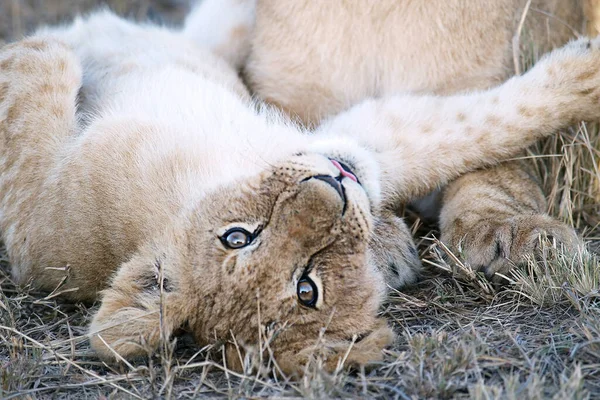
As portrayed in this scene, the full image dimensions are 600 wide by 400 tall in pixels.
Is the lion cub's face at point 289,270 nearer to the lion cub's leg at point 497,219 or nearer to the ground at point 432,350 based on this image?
the ground at point 432,350

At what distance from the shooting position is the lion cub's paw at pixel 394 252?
9.89ft

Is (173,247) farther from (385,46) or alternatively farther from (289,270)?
(385,46)

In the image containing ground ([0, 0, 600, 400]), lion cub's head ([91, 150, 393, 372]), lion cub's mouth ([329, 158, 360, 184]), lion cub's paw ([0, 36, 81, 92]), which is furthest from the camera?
lion cub's paw ([0, 36, 81, 92])

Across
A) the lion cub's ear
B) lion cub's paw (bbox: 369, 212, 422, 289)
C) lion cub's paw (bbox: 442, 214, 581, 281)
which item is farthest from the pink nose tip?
the lion cub's ear

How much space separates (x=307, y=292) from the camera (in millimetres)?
2541

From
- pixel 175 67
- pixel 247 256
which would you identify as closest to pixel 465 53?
pixel 175 67

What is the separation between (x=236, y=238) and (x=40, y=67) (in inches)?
54.9

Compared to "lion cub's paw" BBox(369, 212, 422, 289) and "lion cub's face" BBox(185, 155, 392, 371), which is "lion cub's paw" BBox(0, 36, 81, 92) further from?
"lion cub's paw" BBox(369, 212, 422, 289)

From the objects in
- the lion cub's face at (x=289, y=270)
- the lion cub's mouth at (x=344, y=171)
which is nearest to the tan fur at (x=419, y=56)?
the lion cub's mouth at (x=344, y=171)

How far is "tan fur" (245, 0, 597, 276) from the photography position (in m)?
3.25

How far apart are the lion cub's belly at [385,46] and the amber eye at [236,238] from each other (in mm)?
1145

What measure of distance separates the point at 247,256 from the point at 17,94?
1.44 m

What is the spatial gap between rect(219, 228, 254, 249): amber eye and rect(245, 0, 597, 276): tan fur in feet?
2.97

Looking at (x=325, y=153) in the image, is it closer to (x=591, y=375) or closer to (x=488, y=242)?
(x=488, y=242)
